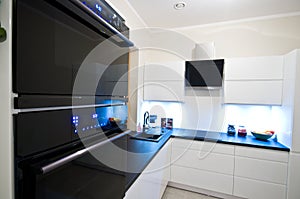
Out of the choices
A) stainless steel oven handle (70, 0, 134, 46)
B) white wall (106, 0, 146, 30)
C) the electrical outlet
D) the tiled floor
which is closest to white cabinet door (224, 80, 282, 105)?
the electrical outlet

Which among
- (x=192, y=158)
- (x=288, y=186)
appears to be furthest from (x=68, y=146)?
(x=288, y=186)

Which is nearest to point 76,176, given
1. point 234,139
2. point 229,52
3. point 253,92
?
point 234,139

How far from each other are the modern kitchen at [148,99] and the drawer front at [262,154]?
1cm

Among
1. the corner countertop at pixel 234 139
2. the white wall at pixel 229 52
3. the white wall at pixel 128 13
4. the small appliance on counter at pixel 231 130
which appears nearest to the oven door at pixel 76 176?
the white wall at pixel 128 13

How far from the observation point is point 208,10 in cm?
205

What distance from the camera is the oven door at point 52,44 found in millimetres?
309

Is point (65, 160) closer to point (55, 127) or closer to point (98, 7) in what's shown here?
point (55, 127)

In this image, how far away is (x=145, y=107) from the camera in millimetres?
2852

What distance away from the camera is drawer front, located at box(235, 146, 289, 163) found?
70.7 inches

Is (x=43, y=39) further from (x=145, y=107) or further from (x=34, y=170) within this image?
(x=145, y=107)

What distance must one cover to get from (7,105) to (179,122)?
263 cm

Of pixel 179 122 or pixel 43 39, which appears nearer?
pixel 43 39

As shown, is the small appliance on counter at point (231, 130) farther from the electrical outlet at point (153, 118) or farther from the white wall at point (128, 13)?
the white wall at point (128, 13)

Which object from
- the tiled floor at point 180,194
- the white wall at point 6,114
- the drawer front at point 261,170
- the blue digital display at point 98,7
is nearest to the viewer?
the white wall at point 6,114
